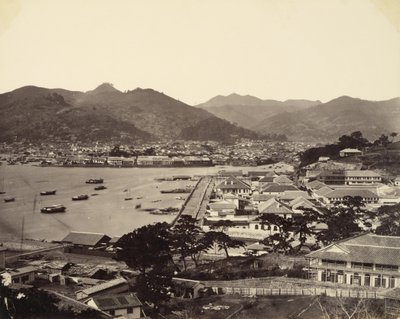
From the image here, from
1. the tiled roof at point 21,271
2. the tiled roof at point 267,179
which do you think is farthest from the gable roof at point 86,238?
the tiled roof at point 267,179

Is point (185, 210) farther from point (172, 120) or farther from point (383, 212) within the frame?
point (383, 212)

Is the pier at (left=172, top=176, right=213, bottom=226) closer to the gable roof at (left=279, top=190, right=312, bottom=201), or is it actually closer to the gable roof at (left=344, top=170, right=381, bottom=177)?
the gable roof at (left=279, top=190, right=312, bottom=201)

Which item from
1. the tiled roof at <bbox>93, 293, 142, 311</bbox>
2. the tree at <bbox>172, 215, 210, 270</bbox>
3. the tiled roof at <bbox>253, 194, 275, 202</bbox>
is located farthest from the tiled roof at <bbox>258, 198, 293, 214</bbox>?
the tiled roof at <bbox>93, 293, 142, 311</bbox>

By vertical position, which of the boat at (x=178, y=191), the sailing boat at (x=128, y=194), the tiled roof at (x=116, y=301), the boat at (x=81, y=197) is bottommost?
the tiled roof at (x=116, y=301)

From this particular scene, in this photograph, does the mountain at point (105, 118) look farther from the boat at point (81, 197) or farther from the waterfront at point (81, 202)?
the boat at point (81, 197)

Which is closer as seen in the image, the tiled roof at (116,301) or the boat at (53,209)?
the tiled roof at (116,301)


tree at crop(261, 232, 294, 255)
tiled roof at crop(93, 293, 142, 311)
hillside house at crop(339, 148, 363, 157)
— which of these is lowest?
tiled roof at crop(93, 293, 142, 311)
